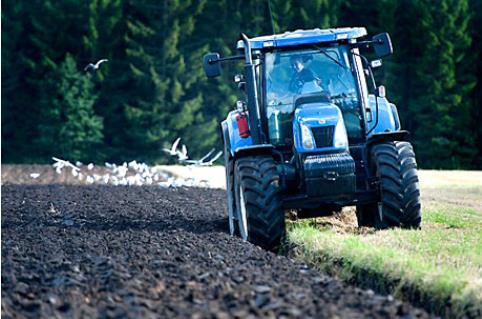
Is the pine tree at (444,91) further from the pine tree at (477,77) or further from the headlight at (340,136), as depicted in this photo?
the headlight at (340,136)

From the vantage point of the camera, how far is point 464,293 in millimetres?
8344

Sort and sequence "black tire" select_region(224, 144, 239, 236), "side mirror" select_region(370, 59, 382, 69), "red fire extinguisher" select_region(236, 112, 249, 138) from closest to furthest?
"side mirror" select_region(370, 59, 382, 69)
"red fire extinguisher" select_region(236, 112, 249, 138)
"black tire" select_region(224, 144, 239, 236)

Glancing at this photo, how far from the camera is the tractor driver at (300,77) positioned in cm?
1340

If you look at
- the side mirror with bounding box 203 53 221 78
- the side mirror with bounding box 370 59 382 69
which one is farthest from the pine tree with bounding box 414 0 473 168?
the side mirror with bounding box 203 53 221 78

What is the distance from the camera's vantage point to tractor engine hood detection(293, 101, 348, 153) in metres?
12.7

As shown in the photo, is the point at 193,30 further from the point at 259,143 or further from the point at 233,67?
the point at 259,143

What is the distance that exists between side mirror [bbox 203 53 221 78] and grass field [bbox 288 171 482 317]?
201 centimetres

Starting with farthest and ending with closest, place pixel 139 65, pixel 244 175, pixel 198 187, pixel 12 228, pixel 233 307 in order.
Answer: pixel 139 65 → pixel 198 187 → pixel 12 228 → pixel 244 175 → pixel 233 307

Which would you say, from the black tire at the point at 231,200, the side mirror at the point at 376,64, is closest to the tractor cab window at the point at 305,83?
the side mirror at the point at 376,64

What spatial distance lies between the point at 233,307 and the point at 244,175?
16.3 feet

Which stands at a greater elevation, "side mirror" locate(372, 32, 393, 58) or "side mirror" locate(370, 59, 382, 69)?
"side mirror" locate(372, 32, 393, 58)

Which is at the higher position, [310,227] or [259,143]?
[259,143]

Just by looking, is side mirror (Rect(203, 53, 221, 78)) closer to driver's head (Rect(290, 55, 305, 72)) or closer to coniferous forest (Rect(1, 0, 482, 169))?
driver's head (Rect(290, 55, 305, 72))

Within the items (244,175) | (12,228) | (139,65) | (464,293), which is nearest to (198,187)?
(12,228)
